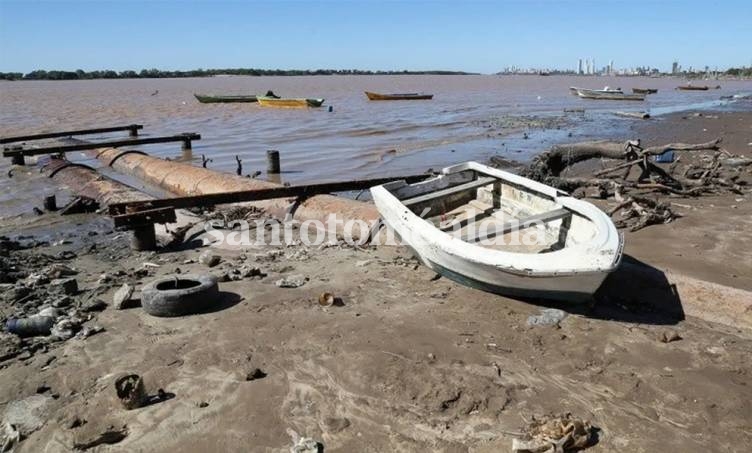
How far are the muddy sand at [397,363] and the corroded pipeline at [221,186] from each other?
196 centimetres

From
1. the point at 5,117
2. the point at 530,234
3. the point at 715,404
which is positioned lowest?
the point at 715,404

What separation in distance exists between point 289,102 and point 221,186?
26.8 meters

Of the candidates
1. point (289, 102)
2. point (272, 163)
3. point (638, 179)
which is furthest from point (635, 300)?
point (289, 102)

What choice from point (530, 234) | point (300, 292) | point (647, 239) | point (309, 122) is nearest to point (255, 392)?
point (300, 292)

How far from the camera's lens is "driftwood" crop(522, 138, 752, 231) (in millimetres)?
7215

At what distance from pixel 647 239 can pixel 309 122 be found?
22.6 m

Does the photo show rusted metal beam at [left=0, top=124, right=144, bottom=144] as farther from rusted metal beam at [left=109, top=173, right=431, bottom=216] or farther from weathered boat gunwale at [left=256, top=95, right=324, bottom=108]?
weathered boat gunwale at [left=256, top=95, right=324, bottom=108]

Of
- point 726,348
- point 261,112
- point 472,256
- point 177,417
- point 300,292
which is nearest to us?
point 177,417

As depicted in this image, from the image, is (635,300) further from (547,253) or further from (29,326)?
(29,326)

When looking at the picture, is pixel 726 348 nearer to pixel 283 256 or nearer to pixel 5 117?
pixel 283 256

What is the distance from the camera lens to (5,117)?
3064cm

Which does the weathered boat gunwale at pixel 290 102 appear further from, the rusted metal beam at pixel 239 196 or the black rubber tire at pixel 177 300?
the black rubber tire at pixel 177 300

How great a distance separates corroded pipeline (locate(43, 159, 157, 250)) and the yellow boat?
21331 millimetres

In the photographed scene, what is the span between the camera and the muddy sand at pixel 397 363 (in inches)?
131
